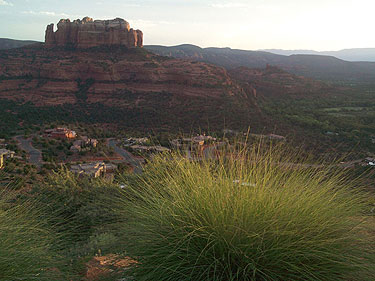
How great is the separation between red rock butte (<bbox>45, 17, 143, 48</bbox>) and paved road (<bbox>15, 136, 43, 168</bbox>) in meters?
43.1

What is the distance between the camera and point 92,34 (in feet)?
226

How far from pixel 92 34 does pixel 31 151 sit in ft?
163

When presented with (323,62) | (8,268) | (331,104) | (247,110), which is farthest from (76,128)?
(323,62)

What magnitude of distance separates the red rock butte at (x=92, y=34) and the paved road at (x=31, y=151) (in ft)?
141

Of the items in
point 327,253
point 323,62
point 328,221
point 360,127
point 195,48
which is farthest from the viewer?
point 195,48

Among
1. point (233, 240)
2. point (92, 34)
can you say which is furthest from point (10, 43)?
point (233, 240)

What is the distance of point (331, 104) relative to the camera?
61219 mm

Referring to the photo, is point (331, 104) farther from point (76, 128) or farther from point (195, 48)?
point (195, 48)

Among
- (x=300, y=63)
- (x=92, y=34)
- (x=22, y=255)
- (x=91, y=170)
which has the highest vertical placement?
(x=300, y=63)

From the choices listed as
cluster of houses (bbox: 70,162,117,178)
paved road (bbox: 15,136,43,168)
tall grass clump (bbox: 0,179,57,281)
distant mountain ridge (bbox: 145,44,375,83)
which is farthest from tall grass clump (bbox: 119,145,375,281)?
distant mountain ridge (bbox: 145,44,375,83)

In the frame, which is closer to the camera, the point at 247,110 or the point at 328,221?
the point at 328,221

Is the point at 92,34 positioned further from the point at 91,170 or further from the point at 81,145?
the point at 91,170

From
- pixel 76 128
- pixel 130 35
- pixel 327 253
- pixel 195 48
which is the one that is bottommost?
pixel 76 128

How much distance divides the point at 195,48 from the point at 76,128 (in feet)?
542
